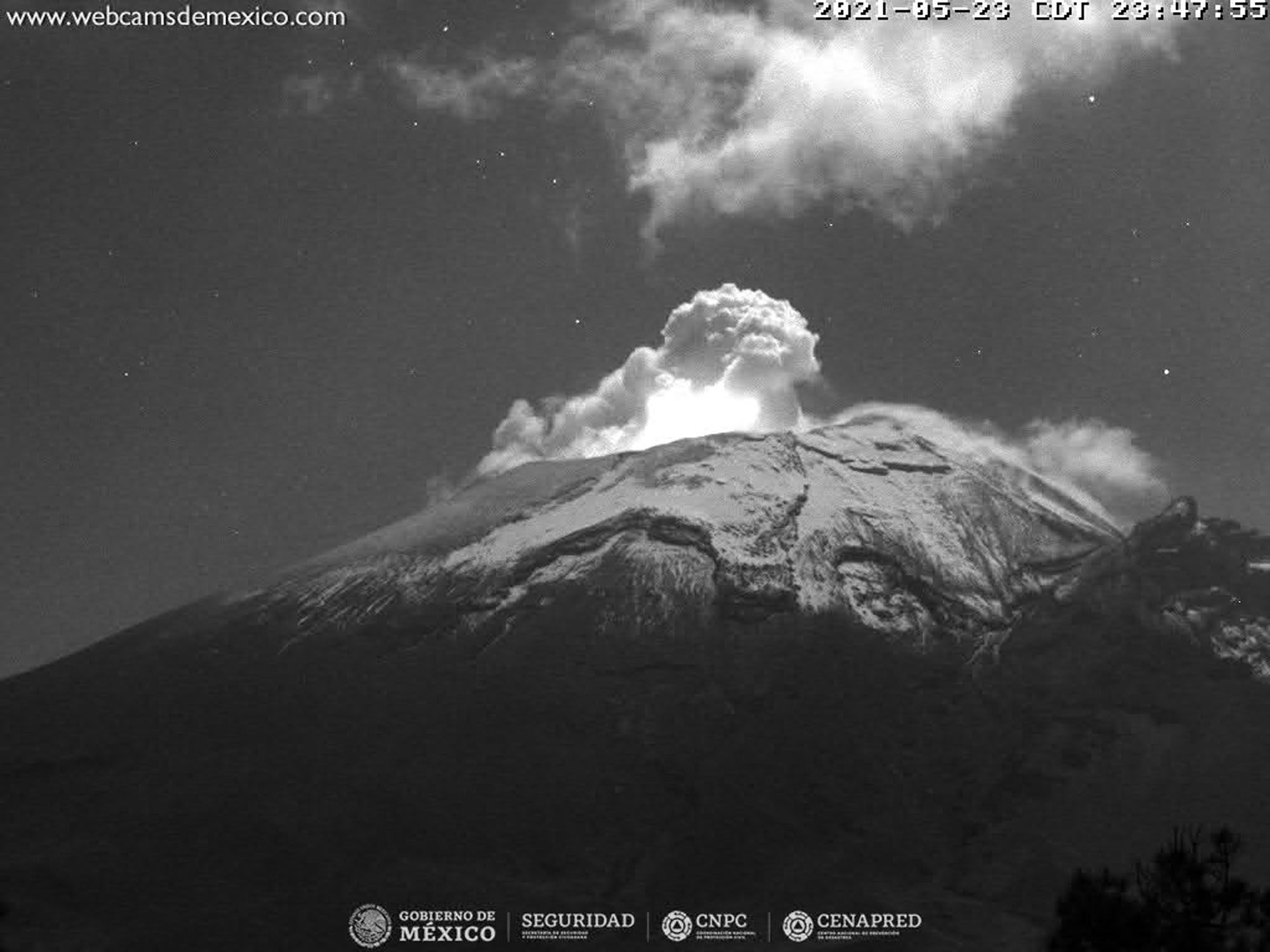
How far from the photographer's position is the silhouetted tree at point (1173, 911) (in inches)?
1852

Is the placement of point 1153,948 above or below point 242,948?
below

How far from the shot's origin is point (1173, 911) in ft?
159

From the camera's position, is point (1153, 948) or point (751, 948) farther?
point (751, 948)

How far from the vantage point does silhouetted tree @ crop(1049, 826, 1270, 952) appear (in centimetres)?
4703

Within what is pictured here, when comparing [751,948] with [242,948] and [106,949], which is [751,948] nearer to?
[242,948]

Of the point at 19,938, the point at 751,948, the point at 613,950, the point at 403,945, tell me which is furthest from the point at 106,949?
the point at 751,948

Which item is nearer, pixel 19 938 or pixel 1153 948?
pixel 1153 948

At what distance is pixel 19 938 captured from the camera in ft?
643

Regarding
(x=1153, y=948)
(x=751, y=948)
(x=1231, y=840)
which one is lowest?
(x=1153, y=948)

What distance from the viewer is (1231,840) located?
48781 mm

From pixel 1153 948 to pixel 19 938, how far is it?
17676cm

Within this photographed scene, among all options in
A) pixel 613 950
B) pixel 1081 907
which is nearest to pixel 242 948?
pixel 613 950

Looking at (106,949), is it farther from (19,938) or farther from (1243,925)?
(1243,925)

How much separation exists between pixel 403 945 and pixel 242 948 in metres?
19.4
